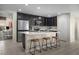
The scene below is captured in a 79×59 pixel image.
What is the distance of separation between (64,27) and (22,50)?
1.28 meters

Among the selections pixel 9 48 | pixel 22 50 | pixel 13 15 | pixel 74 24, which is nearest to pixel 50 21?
pixel 74 24

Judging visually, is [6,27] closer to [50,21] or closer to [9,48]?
[9,48]

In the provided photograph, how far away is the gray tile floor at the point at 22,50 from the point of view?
9.34ft

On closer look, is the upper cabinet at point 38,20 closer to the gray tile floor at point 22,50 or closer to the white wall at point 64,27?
the white wall at point 64,27

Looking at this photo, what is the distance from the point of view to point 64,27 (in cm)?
290

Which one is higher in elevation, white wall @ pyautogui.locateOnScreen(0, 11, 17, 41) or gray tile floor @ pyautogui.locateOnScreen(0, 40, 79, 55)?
white wall @ pyautogui.locateOnScreen(0, 11, 17, 41)

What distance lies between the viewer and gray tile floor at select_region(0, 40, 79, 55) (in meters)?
2.85

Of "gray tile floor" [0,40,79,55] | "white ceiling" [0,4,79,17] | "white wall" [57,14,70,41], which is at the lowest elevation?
"gray tile floor" [0,40,79,55]

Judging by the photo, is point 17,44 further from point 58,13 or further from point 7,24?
point 58,13

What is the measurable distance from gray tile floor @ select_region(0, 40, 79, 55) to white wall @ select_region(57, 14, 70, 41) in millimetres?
215

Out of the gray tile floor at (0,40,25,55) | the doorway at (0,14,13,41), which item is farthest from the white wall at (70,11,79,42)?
the doorway at (0,14,13,41)

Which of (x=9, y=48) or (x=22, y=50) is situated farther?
(x=22, y=50)

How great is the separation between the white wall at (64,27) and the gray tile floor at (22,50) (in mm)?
215

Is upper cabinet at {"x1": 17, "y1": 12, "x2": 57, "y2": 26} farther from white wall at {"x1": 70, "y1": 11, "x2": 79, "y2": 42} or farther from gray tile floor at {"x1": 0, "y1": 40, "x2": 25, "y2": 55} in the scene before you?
gray tile floor at {"x1": 0, "y1": 40, "x2": 25, "y2": 55}
